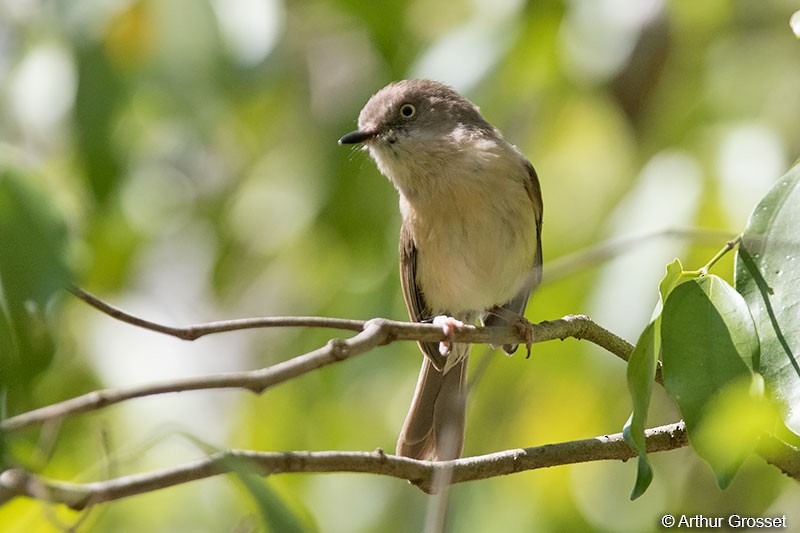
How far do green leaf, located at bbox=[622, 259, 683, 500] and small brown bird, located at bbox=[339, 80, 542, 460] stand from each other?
2.09 meters

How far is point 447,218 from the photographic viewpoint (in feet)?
14.9

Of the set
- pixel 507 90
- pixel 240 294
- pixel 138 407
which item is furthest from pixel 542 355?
pixel 240 294

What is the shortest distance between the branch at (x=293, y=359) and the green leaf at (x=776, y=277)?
23.5 inches

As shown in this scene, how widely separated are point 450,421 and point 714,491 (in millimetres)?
2479

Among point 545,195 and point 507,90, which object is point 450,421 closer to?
point 507,90

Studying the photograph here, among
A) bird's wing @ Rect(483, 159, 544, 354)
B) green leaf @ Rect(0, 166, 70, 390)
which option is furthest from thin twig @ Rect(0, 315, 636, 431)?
bird's wing @ Rect(483, 159, 544, 354)

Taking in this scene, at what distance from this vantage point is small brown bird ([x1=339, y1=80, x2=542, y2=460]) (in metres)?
4.50

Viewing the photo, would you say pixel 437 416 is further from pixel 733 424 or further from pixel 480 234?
pixel 733 424

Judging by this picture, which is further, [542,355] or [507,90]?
[507,90]

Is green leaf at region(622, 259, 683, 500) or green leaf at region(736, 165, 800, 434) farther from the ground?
green leaf at region(736, 165, 800, 434)

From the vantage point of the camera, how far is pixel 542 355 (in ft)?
15.1

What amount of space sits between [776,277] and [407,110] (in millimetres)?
2700

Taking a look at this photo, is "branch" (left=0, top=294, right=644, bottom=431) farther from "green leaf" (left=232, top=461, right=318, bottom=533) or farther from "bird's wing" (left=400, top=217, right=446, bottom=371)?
"bird's wing" (left=400, top=217, right=446, bottom=371)

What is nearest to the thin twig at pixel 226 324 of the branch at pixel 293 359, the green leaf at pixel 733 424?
the branch at pixel 293 359
